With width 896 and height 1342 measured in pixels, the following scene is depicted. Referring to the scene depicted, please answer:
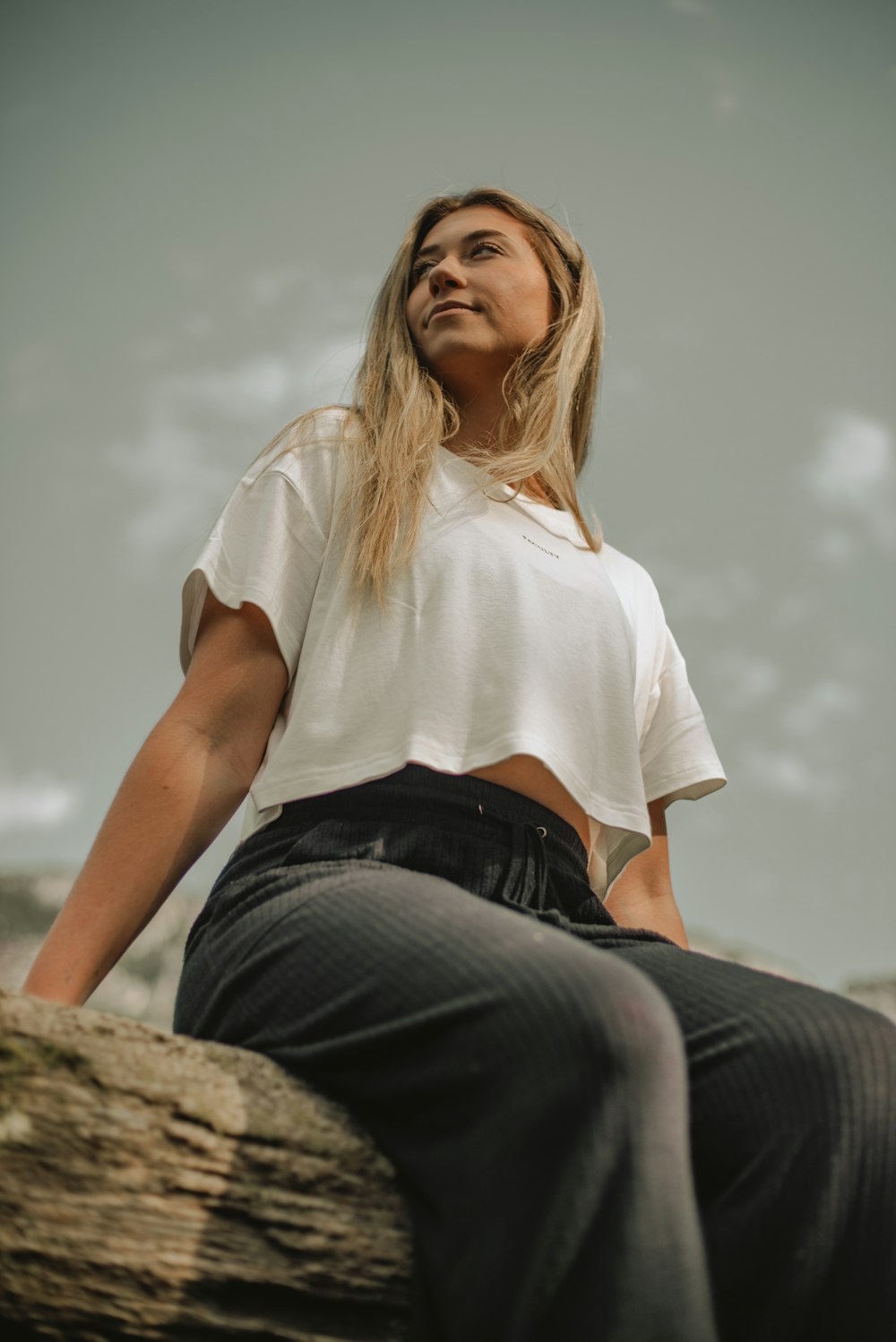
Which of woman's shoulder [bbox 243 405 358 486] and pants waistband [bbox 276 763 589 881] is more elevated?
woman's shoulder [bbox 243 405 358 486]

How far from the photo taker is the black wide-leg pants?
1.07m

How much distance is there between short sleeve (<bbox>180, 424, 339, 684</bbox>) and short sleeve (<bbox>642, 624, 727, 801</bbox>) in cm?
75

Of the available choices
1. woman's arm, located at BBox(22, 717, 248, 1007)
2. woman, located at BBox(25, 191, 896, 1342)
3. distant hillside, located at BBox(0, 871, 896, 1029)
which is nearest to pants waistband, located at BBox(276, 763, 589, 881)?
woman, located at BBox(25, 191, 896, 1342)

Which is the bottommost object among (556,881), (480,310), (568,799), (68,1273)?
(68,1273)

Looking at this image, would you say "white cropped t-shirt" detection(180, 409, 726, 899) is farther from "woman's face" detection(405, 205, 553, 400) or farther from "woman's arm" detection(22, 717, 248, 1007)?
"woman's face" detection(405, 205, 553, 400)

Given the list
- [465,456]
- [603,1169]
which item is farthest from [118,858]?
[465,456]

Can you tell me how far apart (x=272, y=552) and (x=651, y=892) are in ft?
3.18

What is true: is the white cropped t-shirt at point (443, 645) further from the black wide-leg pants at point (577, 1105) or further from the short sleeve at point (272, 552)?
the black wide-leg pants at point (577, 1105)

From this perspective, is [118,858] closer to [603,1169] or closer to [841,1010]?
[603,1169]

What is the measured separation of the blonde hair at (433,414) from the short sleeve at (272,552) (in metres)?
0.05

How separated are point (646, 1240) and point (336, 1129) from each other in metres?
0.39

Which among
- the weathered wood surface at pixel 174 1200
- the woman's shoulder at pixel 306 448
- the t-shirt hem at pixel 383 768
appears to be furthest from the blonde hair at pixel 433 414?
the weathered wood surface at pixel 174 1200

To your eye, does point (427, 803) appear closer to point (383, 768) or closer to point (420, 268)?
point (383, 768)

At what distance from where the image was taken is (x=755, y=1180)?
1.25m
